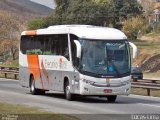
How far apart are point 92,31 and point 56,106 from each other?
4746 mm

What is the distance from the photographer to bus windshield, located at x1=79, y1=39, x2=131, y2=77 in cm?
2477

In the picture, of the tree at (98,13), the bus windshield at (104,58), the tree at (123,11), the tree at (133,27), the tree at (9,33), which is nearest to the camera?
the bus windshield at (104,58)

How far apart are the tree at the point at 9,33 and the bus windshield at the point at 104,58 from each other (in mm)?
82469

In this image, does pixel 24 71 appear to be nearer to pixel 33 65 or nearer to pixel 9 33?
pixel 33 65

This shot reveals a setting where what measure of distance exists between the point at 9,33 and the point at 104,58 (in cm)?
8949

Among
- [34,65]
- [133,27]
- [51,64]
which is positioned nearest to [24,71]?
[34,65]

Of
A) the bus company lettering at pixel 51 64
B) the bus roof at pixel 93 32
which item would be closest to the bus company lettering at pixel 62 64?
the bus company lettering at pixel 51 64

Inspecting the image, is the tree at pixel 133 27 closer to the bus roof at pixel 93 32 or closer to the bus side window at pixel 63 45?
the bus side window at pixel 63 45

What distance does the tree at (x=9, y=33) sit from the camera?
107600 mm

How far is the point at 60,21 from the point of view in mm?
114688

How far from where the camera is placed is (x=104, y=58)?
24812 mm

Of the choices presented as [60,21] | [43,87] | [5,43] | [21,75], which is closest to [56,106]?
[43,87]

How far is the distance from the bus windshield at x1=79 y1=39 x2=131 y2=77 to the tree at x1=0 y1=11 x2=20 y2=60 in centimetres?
8247

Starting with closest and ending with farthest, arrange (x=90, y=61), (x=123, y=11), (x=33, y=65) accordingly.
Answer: (x=90, y=61), (x=33, y=65), (x=123, y=11)
